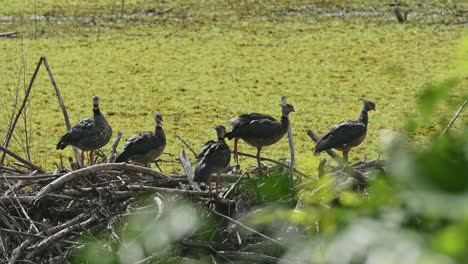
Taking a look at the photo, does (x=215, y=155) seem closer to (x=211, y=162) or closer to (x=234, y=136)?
(x=211, y=162)

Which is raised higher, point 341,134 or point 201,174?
point 201,174

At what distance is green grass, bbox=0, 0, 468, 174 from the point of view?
8141 mm

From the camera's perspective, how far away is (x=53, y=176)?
295cm

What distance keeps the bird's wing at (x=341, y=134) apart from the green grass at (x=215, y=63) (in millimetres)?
952

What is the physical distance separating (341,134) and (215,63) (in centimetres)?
670

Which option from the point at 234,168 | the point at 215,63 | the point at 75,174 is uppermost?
the point at 75,174

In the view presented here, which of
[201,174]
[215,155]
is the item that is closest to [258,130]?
[215,155]

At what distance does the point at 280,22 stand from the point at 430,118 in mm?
14070

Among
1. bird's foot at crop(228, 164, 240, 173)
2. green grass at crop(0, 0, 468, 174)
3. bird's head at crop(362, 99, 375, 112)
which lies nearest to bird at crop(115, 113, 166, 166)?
bird's foot at crop(228, 164, 240, 173)

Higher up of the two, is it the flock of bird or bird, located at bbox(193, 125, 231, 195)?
bird, located at bbox(193, 125, 231, 195)

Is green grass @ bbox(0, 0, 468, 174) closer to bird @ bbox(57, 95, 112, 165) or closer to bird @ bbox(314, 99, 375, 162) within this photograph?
bird @ bbox(314, 99, 375, 162)

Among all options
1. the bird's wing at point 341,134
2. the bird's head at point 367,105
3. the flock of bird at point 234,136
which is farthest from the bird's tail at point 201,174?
the bird's head at point 367,105

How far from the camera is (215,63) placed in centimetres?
1119

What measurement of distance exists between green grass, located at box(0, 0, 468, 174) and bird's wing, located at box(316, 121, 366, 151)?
3.12 feet
